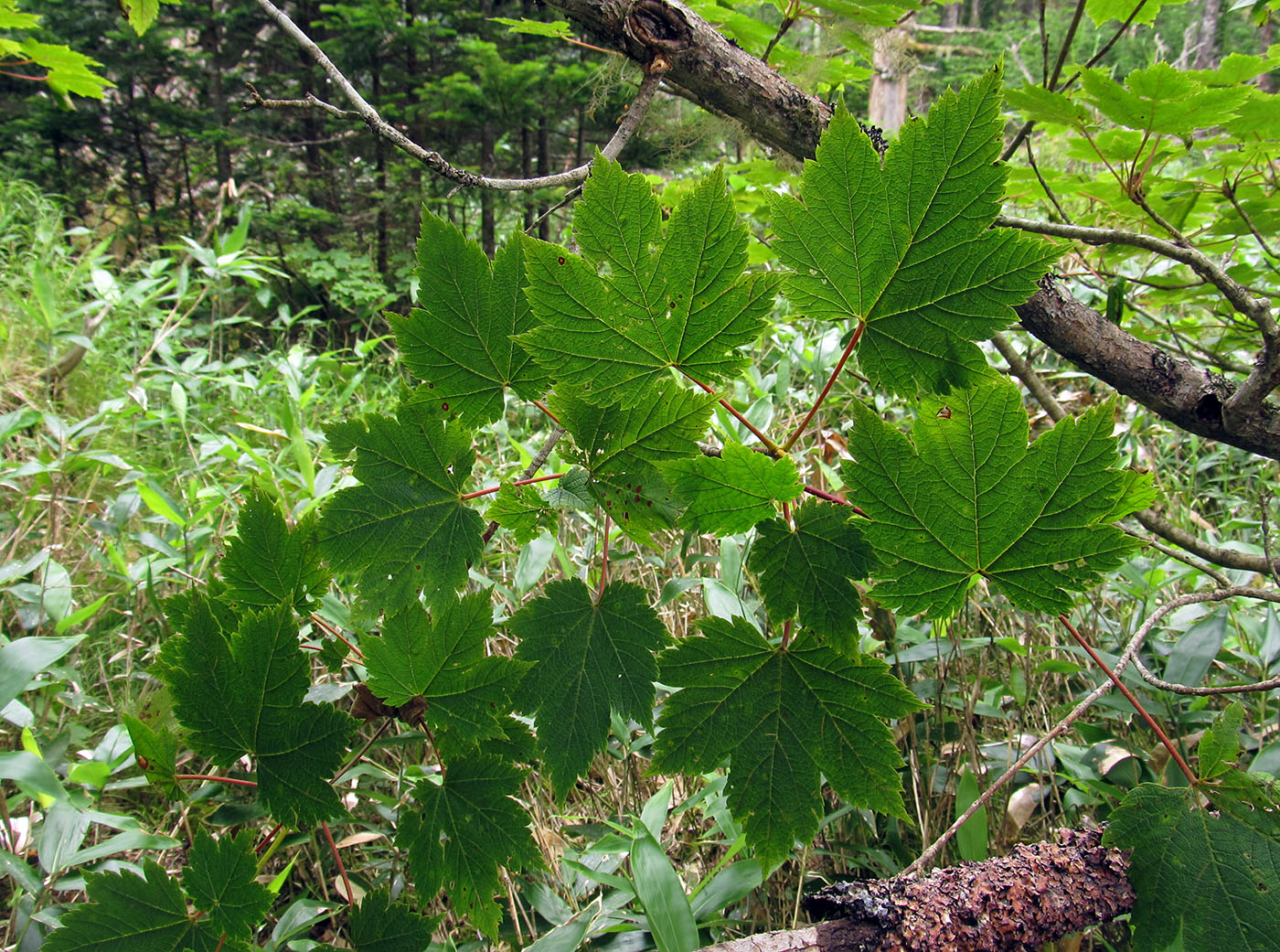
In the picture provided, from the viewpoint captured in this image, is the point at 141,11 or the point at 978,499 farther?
the point at 141,11

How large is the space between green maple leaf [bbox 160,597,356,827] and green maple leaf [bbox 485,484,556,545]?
125mm

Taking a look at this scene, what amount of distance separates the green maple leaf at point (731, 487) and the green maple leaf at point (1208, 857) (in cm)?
31

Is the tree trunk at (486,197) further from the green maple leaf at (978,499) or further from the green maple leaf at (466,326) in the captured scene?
the green maple leaf at (978,499)

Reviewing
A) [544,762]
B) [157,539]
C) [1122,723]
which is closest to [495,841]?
A: [544,762]

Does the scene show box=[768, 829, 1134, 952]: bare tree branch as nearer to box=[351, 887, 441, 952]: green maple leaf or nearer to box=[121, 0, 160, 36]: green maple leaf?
box=[351, 887, 441, 952]: green maple leaf

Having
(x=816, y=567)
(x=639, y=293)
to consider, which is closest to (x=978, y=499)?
(x=816, y=567)

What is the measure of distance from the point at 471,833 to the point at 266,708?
5.1 inches

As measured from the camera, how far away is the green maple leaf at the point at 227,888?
0.35 meters

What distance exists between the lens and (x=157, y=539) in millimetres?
1101

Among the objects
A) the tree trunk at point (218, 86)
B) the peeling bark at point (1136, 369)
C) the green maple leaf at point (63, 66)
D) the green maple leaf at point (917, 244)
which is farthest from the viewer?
the tree trunk at point (218, 86)

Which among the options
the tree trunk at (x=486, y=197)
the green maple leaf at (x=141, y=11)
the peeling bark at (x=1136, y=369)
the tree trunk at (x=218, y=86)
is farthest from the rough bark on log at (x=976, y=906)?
the tree trunk at (x=218, y=86)

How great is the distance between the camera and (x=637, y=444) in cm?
37

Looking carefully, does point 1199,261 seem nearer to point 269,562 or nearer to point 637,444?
point 637,444

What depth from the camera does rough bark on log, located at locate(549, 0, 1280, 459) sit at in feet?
2.03
